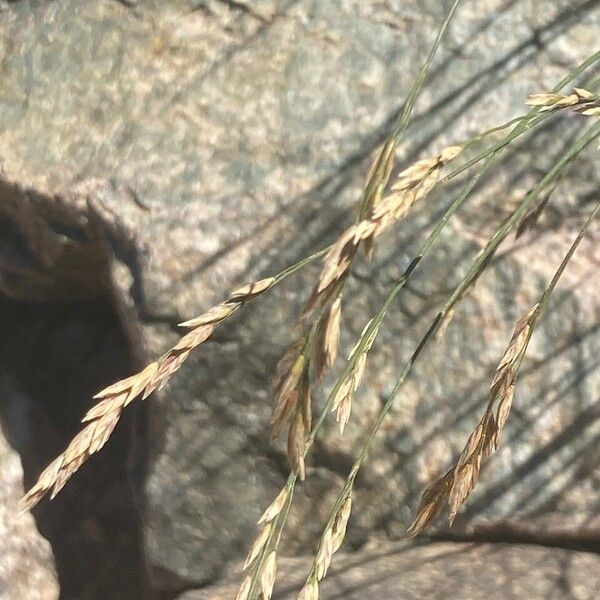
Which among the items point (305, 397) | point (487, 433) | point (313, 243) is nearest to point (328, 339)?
point (305, 397)

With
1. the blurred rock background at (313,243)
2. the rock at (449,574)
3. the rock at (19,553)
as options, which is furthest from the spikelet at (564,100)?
the rock at (19,553)

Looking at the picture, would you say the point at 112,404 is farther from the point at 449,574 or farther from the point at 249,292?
the point at 449,574

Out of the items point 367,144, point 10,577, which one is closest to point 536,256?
point 367,144

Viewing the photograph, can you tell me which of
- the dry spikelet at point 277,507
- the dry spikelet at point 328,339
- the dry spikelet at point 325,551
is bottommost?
the dry spikelet at point 325,551

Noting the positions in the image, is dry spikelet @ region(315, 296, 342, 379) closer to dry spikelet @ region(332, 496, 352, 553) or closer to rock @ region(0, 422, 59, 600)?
dry spikelet @ region(332, 496, 352, 553)

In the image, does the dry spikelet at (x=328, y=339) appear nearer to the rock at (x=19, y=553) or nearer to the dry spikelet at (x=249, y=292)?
the dry spikelet at (x=249, y=292)

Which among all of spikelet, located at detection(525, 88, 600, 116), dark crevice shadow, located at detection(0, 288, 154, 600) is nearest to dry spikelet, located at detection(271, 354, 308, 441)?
spikelet, located at detection(525, 88, 600, 116)
